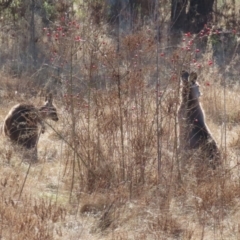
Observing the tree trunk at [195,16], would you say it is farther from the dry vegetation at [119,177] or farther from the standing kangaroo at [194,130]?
the dry vegetation at [119,177]

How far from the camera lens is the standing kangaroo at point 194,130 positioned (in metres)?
6.90

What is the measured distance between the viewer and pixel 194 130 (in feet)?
25.1

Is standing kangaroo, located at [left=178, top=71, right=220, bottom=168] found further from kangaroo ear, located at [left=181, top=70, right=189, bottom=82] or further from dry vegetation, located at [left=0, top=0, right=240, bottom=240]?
dry vegetation, located at [left=0, top=0, right=240, bottom=240]

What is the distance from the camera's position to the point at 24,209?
555 centimetres

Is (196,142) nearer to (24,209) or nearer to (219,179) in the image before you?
(219,179)

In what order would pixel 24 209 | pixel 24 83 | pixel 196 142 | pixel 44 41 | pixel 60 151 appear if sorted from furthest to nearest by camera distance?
pixel 44 41 < pixel 24 83 < pixel 60 151 < pixel 196 142 < pixel 24 209

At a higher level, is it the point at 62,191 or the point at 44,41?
the point at 44,41

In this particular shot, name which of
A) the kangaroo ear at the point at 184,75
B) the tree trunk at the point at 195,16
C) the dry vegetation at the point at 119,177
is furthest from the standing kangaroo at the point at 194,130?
the tree trunk at the point at 195,16

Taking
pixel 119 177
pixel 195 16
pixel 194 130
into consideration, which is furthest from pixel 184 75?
pixel 195 16

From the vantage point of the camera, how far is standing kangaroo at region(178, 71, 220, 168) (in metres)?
6.90

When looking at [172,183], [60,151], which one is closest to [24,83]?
[60,151]

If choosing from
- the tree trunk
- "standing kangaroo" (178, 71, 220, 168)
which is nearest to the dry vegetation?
"standing kangaroo" (178, 71, 220, 168)

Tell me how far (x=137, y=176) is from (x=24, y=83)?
5.81 metres

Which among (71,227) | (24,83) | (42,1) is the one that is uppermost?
(42,1)
